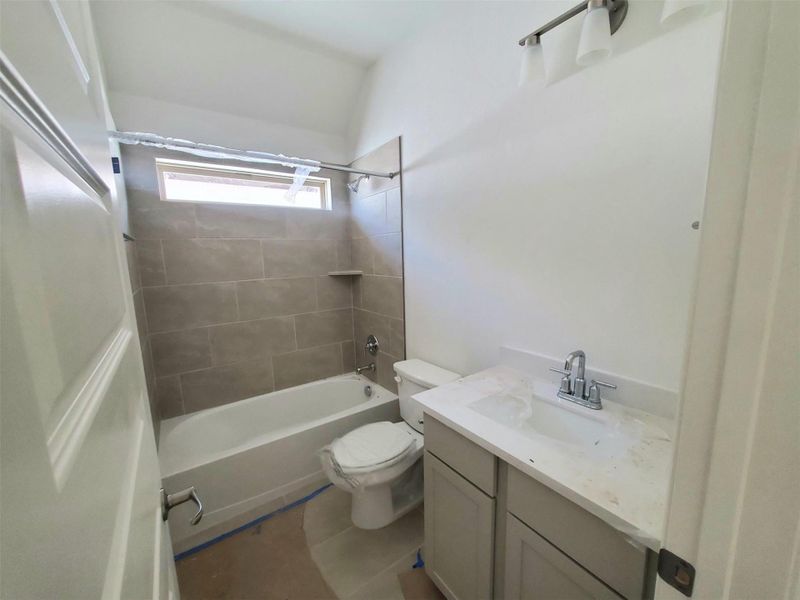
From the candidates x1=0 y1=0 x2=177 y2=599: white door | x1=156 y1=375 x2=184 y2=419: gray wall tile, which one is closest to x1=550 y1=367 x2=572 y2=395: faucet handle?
x1=0 y1=0 x2=177 y2=599: white door

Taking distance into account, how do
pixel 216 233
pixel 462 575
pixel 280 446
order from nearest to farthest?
pixel 462 575, pixel 280 446, pixel 216 233

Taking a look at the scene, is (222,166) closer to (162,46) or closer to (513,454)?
(162,46)

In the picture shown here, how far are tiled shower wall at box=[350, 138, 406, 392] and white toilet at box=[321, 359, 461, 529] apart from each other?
406mm

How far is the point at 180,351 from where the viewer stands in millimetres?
2010

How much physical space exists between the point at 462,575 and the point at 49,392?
1347mm

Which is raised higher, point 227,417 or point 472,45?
point 472,45

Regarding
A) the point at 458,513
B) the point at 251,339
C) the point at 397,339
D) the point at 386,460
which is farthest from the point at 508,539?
the point at 251,339

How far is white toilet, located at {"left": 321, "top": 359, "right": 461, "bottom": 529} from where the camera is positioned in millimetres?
1441

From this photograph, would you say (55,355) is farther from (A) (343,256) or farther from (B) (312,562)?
(A) (343,256)

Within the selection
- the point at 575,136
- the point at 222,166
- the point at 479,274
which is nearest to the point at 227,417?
the point at 222,166

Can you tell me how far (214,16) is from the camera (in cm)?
160

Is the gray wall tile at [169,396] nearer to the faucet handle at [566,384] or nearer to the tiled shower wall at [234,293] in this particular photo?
the tiled shower wall at [234,293]

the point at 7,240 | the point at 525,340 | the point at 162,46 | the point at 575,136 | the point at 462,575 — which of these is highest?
the point at 162,46

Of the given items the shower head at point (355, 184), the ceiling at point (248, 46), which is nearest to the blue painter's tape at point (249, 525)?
the shower head at point (355, 184)
